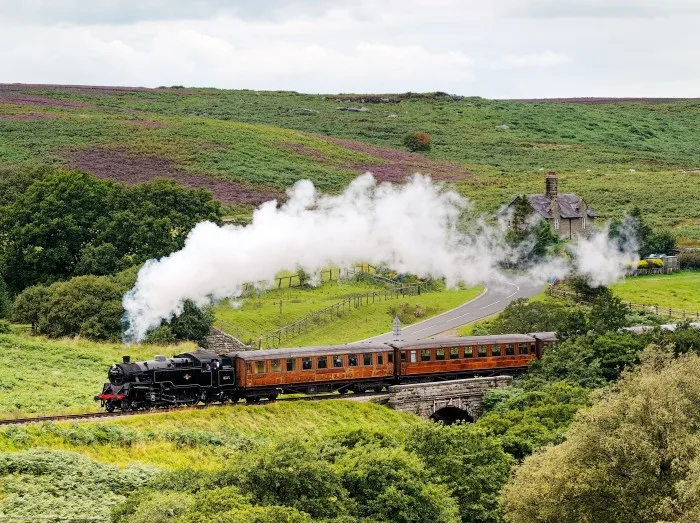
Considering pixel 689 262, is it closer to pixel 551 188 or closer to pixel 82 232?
pixel 551 188

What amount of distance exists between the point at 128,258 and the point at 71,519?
46.2 metres

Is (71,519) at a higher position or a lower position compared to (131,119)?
lower

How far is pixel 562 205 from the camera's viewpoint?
110375 millimetres

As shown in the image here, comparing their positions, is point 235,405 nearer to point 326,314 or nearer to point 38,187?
point 326,314

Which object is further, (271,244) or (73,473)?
(271,244)

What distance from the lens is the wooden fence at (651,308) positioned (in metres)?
78.1

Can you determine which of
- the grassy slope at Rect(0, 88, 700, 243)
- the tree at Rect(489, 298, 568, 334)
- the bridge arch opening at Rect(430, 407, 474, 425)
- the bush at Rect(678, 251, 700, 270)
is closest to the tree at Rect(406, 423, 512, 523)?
the bridge arch opening at Rect(430, 407, 474, 425)

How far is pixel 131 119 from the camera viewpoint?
483 feet

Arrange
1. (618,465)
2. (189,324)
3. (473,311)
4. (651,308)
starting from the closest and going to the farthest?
(618,465), (189,324), (651,308), (473,311)

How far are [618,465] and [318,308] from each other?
4149 cm

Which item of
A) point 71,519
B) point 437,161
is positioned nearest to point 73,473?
point 71,519

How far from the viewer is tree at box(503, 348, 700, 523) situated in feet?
123

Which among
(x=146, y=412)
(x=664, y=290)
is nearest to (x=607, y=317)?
(x=664, y=290)

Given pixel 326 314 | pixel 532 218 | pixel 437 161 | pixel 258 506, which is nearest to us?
pixel 258 506
